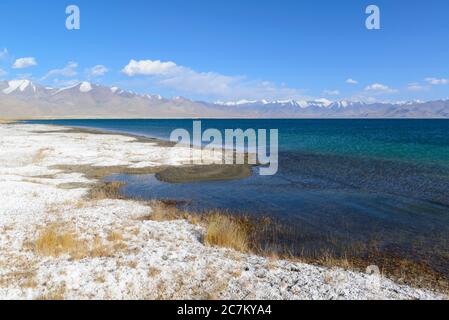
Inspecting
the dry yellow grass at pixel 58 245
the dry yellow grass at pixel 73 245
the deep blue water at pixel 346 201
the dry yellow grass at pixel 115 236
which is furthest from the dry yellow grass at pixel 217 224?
the dry yellow grass at pixel 58 245

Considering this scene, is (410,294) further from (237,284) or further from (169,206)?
(169,206)

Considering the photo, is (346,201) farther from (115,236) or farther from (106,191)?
(106,191)

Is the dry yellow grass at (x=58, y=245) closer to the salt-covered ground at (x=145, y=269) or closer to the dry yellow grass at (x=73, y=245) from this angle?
the dry yellow grass at (x=73, y=245)

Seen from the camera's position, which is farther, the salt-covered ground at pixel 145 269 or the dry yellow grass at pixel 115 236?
the dry yellow grass at pixel 115 236

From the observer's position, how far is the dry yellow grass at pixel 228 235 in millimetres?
14211

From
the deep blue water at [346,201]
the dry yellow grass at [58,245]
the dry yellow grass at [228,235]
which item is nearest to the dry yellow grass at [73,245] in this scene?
the dry yellow grass at [58,245]

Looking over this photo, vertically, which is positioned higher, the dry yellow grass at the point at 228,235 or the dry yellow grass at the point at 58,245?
the dry yellow grass at the point at 58,245

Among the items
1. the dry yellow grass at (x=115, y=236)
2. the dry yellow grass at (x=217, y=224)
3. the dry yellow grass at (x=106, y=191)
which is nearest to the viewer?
the dry yellow grass at (x=115, y=236)

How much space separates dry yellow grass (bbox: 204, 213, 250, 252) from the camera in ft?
46.6

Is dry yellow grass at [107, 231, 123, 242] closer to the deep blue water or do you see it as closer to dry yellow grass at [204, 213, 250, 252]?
dry yellow grass at [204, 213, 250, 252]

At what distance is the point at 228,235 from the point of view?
14.8 metres

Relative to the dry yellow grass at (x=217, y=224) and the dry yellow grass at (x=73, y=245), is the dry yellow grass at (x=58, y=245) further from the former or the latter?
the dry yellow grass at (x=217, y=224)

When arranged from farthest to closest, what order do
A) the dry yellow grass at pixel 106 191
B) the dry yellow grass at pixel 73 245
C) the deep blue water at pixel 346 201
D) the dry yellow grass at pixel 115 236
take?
1. the dry yellow grass at pixel 106 191
2. the deep blue water at pixel 346 201
3. the dry yellow grass at pixel 115 236
4. the dry yellow grass at pixel 73 245

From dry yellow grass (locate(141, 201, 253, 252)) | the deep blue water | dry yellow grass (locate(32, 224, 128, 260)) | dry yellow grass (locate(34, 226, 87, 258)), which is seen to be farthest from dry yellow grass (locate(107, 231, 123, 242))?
the deep blue water
